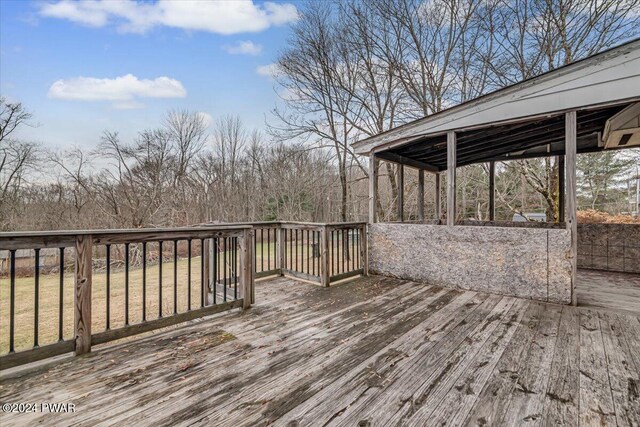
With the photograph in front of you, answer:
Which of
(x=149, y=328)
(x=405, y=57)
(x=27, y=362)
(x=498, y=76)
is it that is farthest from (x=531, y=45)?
(x=27, y=362)

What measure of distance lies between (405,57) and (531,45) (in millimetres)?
3694

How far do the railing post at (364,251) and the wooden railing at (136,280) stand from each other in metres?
0.02

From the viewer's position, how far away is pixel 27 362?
6.73 feet

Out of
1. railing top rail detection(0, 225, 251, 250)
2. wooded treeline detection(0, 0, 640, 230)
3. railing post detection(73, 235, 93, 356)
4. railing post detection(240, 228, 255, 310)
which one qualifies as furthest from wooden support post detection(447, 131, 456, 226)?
wooded treeline detection(0, 0, 640, 230)

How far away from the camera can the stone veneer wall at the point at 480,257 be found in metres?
3.70

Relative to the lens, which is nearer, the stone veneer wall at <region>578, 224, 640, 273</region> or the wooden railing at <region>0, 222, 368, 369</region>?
the wooden railing at <region>0, 222, 368, 369</region>

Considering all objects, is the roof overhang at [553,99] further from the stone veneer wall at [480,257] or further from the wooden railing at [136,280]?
the wooden railing at [136,280]

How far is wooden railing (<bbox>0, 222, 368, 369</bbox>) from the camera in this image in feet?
7.16

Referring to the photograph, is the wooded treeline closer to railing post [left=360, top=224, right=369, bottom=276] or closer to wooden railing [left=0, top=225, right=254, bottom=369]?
railing post [left=360, top=224, right=369, bottom=276]

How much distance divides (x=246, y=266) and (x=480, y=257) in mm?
3389

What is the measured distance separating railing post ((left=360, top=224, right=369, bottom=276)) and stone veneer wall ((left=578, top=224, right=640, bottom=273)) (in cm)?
433

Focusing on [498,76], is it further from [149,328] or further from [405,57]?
[149,328]

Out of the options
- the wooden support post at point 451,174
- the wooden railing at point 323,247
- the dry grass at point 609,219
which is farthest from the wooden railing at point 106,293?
the dry grass at point 609,219

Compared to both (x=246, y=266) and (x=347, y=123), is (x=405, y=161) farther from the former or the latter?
(x=347, y=123)
